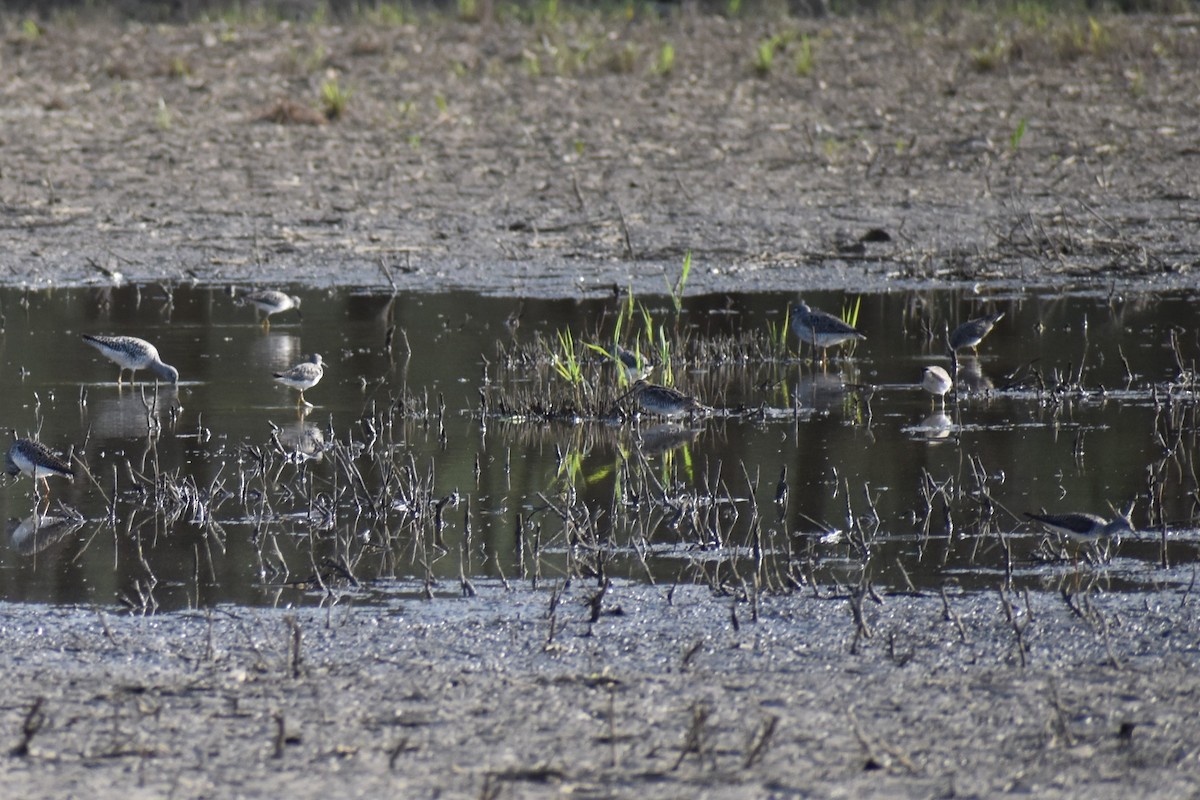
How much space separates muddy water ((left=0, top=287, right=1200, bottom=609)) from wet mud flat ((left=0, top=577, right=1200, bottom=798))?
378 millimetres

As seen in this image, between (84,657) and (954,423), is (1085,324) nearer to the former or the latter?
(954,423)

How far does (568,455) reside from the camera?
941 centimetres

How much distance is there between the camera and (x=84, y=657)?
592 cm

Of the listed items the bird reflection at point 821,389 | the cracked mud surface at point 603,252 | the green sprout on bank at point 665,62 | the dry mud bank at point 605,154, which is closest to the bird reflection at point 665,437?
the bird reflection at point 821,389

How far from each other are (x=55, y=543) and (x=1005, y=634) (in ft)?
12.5

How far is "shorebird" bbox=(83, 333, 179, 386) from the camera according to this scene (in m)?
11.4

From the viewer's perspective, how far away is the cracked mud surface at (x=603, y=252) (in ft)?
16.3

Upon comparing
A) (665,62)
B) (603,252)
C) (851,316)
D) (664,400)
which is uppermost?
(665,62)

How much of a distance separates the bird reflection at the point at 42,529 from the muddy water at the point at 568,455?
0.06 ft

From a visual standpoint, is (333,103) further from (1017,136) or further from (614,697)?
(614,697)

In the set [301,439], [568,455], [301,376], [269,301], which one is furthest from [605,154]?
[568,455]

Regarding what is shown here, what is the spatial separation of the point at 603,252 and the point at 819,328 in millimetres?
4719

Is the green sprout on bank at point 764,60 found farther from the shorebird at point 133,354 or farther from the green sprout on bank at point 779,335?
the shorebird at point 133,354

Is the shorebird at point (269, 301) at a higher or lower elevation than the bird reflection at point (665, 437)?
lower
